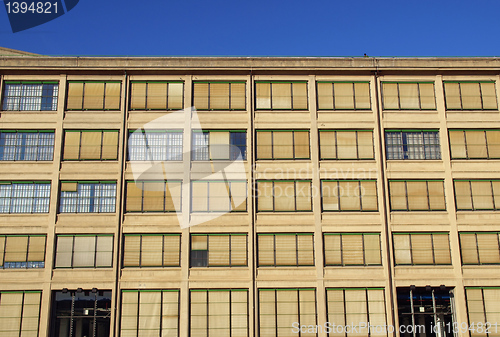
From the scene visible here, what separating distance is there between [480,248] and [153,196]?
22597mm

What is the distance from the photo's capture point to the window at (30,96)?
33.6m

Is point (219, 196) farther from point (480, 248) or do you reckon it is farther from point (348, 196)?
point (480, 248)

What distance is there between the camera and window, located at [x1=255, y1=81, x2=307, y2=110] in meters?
34.2

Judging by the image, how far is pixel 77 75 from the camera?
33969 millimetres

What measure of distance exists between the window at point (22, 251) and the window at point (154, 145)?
830 centimetres

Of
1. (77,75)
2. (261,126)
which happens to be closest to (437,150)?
(261,126)

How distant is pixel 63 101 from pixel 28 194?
272 inches

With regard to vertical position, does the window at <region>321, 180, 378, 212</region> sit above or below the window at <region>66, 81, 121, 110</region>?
below

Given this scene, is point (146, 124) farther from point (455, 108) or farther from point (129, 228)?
point (455, 108)

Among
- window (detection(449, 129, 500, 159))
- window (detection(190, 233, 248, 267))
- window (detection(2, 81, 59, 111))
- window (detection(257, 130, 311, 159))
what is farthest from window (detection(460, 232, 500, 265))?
window (detection(2, 81, 59, 111))

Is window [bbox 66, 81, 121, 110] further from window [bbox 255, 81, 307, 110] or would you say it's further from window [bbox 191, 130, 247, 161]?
window [bbox 255, 81, 307, 110]

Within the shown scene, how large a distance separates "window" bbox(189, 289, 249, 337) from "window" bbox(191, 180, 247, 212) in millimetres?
5458

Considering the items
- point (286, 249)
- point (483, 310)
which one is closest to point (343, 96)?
point (286, 249)

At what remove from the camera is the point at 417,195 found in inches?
1291
